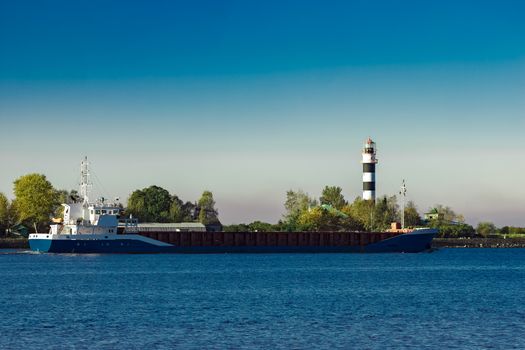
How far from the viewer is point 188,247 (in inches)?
6334

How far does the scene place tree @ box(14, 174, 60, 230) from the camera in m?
192

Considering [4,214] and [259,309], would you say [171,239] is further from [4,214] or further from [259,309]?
[259,309]

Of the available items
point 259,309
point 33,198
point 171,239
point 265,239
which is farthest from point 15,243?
point 259,309

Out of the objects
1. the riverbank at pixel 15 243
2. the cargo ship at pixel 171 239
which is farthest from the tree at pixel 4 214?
the cargo ship at pixel 171 239

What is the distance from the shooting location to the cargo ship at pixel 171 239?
14975 cm

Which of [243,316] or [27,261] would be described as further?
[27,261]

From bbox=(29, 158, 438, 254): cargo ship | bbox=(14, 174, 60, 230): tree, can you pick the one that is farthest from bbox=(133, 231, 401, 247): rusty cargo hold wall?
bbox=(14, 174, 60, 230): tree

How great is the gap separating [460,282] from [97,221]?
230 feet

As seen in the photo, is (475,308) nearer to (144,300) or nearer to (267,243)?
(144,300)

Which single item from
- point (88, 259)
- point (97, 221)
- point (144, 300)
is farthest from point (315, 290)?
point (97, 221)

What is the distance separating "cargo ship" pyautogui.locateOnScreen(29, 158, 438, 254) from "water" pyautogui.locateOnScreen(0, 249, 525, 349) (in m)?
Answer: 34.3

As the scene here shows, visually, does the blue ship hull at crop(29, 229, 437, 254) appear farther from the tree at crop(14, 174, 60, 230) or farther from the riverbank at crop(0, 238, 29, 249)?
the tree at crop(14, 174, 60, 230)

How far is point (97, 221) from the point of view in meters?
150

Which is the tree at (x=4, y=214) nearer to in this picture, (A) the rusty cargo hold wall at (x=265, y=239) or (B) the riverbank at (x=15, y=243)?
(B) the riverbank at (x=15, y=243)
